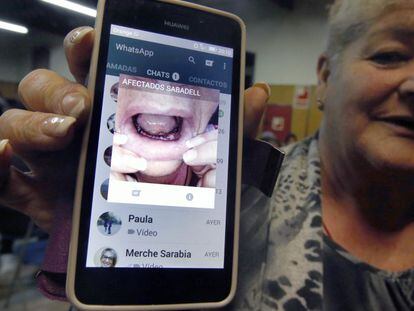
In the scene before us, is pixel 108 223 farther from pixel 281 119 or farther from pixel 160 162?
pixel 281 119

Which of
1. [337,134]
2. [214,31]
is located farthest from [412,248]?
[214,31]

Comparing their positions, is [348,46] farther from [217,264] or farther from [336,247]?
[217,264]

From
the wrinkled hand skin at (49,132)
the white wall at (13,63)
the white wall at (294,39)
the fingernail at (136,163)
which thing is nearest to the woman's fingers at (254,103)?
the wrinkled hand skin at (49,132)

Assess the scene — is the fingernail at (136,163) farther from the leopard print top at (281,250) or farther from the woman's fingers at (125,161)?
the leopard print top at (281,250)

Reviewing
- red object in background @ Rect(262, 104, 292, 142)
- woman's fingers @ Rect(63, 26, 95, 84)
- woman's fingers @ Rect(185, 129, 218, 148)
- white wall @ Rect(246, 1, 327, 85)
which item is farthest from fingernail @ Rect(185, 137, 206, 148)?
white wall @ Rect(246, 1, 327, 85)

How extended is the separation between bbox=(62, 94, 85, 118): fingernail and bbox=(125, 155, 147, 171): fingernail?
0.18 feet

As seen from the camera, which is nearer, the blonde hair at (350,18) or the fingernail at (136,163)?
the fingernail at (136,163)

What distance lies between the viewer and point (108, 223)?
1.06 feet

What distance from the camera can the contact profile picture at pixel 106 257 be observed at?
12.5 inches

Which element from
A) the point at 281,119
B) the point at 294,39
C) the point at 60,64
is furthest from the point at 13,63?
the point at 294,39

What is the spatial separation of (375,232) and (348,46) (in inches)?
10.4

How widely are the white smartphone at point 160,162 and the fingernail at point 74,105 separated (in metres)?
0.02

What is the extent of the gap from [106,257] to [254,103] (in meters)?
0.19

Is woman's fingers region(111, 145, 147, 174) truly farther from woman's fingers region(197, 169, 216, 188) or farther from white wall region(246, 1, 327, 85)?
white wall region(246, 1, 327, 85)
